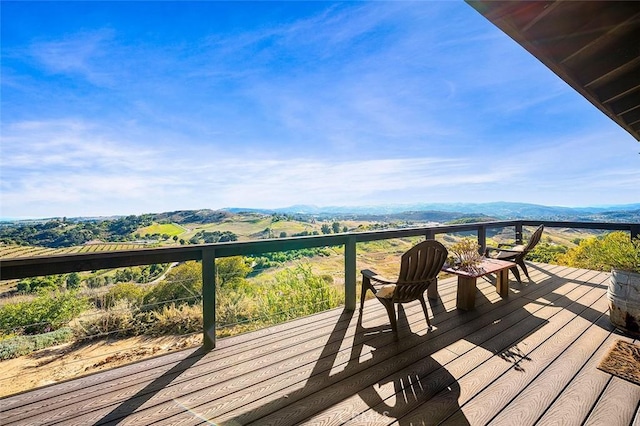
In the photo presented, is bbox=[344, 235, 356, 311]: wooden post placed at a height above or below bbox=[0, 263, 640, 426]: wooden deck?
above

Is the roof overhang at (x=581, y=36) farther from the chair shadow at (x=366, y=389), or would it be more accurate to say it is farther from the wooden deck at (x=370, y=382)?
the chair shadow at (x=366, y=389)

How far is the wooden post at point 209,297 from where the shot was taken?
2373 millimetres

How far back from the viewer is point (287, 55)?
7.79 m

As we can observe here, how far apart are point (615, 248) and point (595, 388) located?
6.23ft

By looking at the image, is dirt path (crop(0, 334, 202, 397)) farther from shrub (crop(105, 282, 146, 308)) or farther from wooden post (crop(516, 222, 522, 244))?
wooden post (crop(516, 222, 522, 244))

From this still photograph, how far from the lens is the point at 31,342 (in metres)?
3.14

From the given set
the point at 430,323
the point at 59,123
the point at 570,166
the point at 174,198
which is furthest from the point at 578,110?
the point at 174,198

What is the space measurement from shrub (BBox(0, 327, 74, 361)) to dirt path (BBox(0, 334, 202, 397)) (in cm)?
8

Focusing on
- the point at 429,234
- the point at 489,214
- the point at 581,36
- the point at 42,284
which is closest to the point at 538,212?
the point at 489,214

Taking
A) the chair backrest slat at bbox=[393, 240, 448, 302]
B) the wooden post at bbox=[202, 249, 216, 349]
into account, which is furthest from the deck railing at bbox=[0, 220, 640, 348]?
the chair backrest slat at bbox=[393, 240, 448, 302]

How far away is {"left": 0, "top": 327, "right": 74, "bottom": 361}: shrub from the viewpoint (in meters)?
2.88

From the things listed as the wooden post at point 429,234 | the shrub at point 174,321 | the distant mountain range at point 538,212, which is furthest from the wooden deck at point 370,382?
the distant mountain range at point 538,212

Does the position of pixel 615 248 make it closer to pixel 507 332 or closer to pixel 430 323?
pixel 507 332

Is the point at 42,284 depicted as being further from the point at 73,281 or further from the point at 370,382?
the point at 370,382
